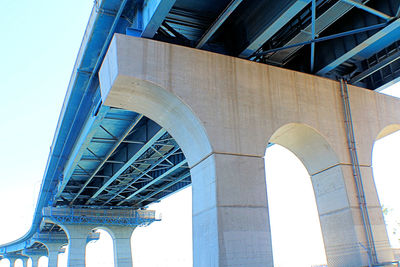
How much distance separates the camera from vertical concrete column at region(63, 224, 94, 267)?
1660 inches

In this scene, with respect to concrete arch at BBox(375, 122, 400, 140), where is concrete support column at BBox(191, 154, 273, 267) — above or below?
below

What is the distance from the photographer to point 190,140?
1219 centimetres

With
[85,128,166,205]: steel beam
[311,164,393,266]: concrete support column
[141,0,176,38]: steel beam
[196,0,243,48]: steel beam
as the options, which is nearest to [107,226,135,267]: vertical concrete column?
[85,128,166,205]: steel beam

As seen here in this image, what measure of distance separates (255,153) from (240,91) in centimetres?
204

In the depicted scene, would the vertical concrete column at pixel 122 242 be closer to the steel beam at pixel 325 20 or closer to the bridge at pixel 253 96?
the bridge at pixel 253 96

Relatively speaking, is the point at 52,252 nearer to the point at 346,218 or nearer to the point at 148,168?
the point at 148,168

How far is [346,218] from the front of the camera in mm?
13320

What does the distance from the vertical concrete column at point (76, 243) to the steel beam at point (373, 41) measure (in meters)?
35.6

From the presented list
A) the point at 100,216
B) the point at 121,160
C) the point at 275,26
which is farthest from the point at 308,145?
the point at 100,216

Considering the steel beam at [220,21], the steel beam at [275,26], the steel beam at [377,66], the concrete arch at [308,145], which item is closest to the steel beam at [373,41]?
the steel beam at [377,66]

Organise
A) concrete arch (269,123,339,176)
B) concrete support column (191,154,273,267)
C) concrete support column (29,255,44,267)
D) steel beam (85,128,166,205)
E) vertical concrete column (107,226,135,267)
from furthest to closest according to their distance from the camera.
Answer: concrete support column (29,255,44,267) → vertical concrete column (107,226,135,267) → steel beam (85,128,166,205) → concrete arch (269,123,339,176) → concrete support column (191,154,273,267)

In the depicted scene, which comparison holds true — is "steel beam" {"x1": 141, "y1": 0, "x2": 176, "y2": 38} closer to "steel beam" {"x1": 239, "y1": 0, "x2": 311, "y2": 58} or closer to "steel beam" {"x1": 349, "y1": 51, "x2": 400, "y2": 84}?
"steel beam" {"x1": 239, "y1": 0, "x2": 311, "y2": 58}

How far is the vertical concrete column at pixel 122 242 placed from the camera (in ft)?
147

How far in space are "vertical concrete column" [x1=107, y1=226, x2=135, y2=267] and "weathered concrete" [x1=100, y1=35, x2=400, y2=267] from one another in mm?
34948
